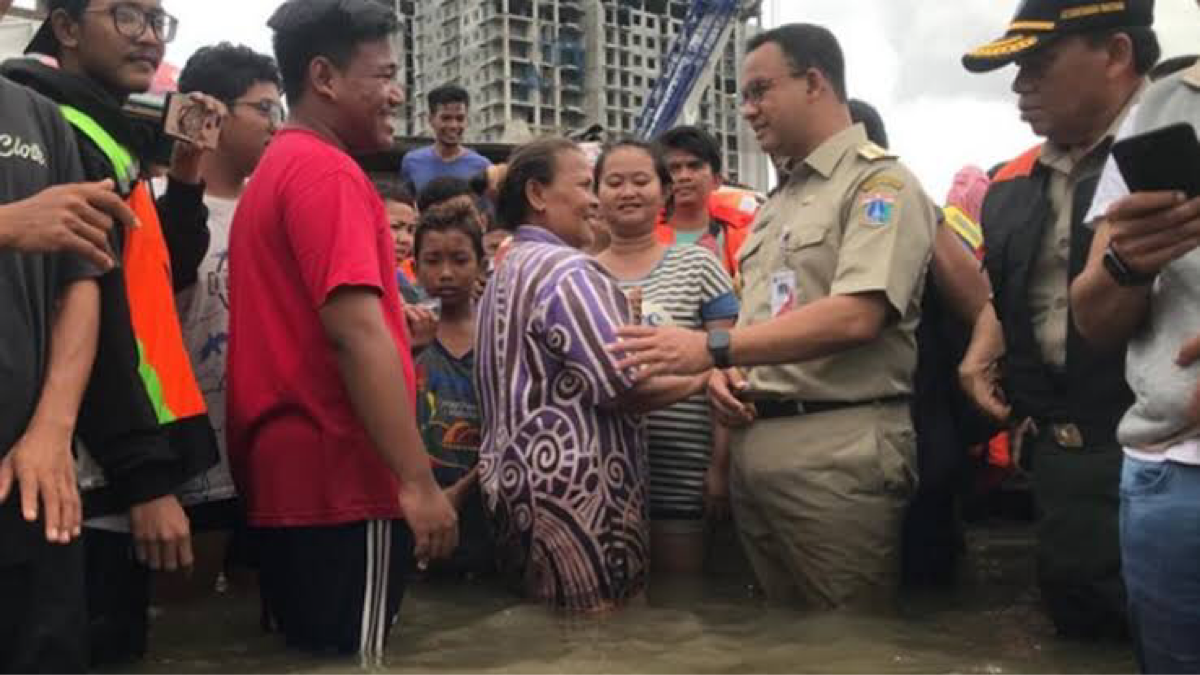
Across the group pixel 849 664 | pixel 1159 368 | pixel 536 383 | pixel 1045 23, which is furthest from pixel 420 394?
pixel 1159 368

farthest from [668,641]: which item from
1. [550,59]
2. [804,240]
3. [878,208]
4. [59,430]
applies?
[550,59]

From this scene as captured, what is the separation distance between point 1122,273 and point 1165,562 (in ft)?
1.70

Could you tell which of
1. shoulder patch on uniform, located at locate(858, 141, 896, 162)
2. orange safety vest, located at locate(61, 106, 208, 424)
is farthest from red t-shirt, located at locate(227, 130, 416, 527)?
shoulder patch on uniform, located at locate(858, 141, 896, 162)

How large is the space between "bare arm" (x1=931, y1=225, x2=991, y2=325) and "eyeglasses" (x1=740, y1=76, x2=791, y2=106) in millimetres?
697

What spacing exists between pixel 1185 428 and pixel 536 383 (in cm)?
184

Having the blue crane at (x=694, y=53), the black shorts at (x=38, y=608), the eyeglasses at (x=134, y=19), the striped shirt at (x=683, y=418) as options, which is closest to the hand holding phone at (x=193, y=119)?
the eyeglasses at (x=134, y=19)

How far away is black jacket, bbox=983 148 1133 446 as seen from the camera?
10.5 ft

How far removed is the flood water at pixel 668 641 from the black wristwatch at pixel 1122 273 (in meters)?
1.26

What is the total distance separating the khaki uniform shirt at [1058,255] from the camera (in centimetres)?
339

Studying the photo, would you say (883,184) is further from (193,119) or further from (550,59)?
(550,59)

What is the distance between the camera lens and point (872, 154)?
355 cm

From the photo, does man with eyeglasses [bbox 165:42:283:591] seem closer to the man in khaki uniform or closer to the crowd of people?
the crowd of people

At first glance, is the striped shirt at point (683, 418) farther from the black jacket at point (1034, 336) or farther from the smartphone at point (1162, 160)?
the smartphone at point (1162, 160)

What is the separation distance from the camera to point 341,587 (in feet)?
9.68
